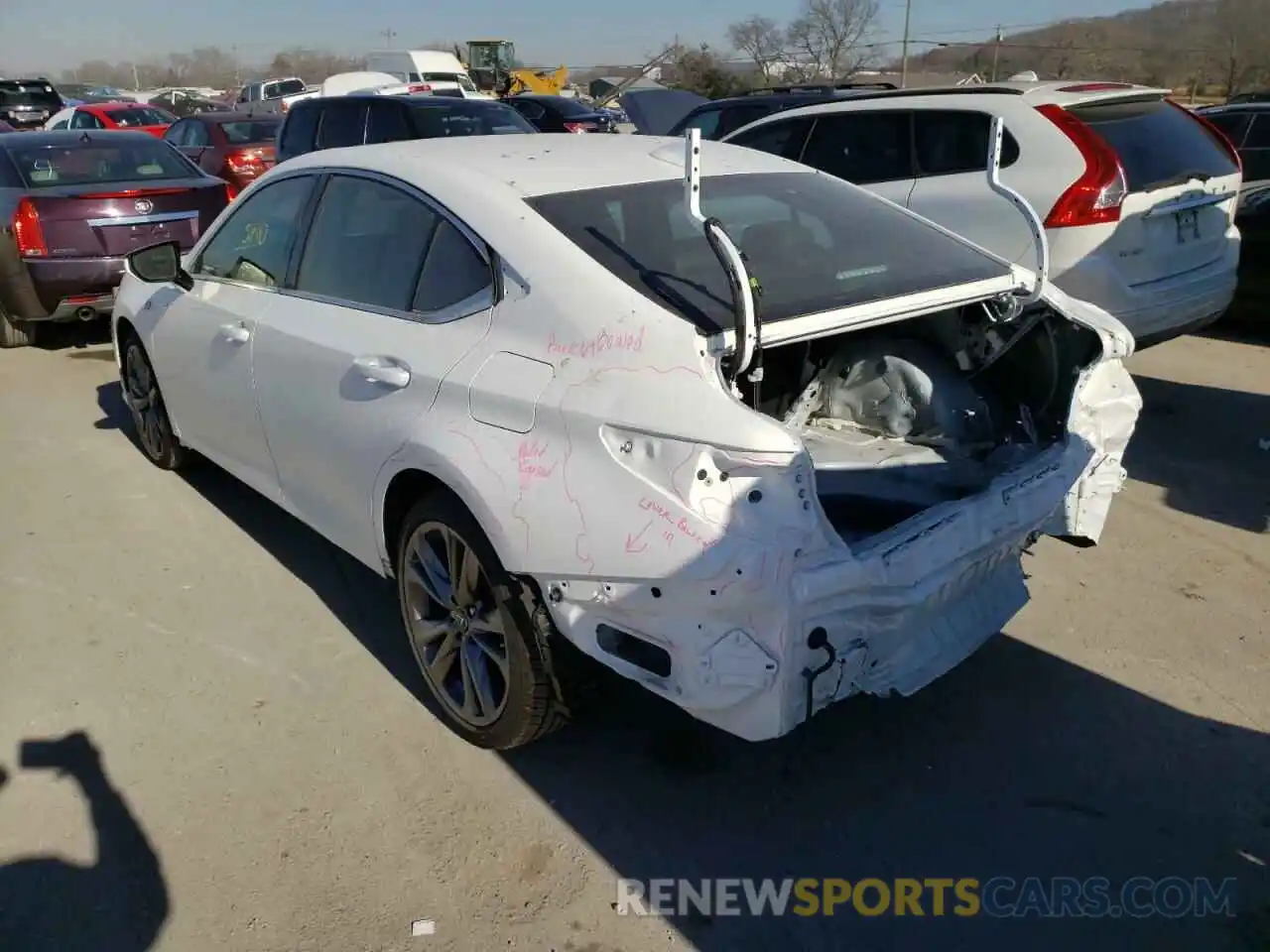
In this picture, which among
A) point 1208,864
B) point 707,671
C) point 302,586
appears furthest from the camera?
point 302,586

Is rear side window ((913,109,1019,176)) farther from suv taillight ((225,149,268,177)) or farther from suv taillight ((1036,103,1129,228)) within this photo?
suv taillight ((225,149,268,177))

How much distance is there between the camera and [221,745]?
10.4ft

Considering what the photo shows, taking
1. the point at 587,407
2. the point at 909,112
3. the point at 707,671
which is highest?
the point at 909,112

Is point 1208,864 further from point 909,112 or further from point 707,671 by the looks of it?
point 909,112

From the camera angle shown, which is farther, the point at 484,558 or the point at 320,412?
the point at 320,412

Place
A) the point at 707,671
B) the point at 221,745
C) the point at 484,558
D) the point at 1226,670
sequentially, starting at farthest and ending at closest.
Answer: the point at 1226,670
the point at 221,745
the point at 484,558
the point at 707,671

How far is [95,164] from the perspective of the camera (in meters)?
8.02

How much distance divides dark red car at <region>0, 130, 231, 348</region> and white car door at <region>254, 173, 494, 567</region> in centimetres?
427

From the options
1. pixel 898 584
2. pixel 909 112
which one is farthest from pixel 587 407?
pixel 909 112

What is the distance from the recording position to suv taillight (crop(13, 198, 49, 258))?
23.8ft

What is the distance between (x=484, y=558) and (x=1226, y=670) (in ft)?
8.04

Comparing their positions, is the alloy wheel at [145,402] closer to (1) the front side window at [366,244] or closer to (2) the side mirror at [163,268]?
(2) the side mirror at [163,268]

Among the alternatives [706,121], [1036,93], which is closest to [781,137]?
[1036,93]

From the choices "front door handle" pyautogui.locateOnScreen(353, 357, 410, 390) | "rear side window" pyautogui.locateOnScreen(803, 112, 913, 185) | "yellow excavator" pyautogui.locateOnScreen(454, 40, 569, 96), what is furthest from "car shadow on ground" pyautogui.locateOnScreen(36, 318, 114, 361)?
"yellow excavator" pyautogui.locateOnScreen(454, 40, 569, 96)
